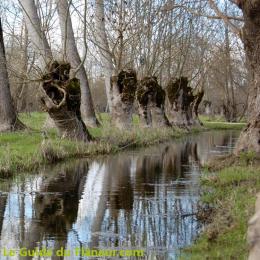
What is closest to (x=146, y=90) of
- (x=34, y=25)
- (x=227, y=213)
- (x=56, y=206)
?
(x=34, y=25)

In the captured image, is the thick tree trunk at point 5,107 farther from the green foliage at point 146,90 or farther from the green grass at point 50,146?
the green foliage at point 146,90

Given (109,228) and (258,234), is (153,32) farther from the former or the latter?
(258,234)

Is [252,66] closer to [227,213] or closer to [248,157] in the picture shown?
[248,157]

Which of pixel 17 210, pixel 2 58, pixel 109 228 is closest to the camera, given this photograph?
pixel 109 228

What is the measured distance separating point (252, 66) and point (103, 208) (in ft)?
22.8

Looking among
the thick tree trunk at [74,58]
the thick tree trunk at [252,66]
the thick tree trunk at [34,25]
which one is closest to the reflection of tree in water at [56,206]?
the thick tree trunk at [252,66]

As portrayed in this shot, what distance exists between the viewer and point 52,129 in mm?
20703

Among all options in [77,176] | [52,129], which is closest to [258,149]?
[77,176]

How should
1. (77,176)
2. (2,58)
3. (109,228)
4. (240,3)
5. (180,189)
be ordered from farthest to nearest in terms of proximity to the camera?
(2,58) → (240,3) → (77,176) → (180,189) → (109,228)

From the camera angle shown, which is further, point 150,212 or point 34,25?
point 34,25

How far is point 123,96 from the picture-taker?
22891mm

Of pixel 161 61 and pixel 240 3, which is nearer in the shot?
pixel 240 3

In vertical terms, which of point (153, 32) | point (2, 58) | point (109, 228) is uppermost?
point (153, 32)

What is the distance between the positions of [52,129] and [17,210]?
39.0 ft
